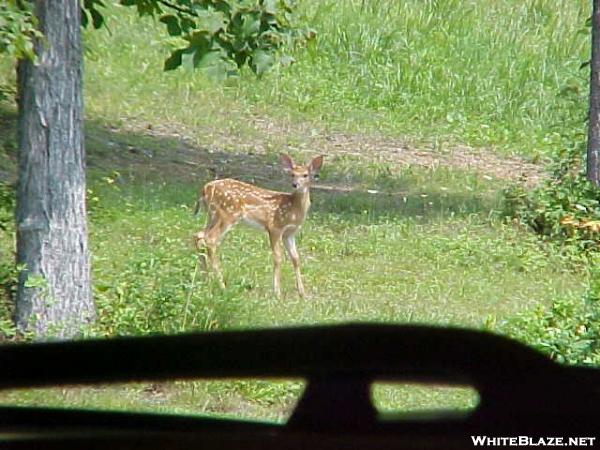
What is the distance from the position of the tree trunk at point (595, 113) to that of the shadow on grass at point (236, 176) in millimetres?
1887

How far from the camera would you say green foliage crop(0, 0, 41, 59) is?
709 cm

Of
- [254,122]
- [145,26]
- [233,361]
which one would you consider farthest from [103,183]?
[233,361]

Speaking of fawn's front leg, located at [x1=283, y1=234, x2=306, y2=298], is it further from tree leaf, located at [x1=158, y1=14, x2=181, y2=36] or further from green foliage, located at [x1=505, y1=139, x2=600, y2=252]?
green foliage, located at [x1=505, y1=139, x2=600, y2=252]

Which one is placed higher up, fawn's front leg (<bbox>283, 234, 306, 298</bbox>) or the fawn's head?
the fawn's head

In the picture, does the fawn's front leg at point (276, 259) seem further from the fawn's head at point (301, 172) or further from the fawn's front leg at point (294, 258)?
the fawn's head at point (301, 172)

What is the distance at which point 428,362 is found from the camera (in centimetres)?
251

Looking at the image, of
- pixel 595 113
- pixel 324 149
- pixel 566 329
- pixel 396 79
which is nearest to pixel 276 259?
pixel 566 329

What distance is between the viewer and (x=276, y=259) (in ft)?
34.6

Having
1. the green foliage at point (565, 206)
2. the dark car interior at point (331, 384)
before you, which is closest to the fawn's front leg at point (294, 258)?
the green foliage at point (565, 206)

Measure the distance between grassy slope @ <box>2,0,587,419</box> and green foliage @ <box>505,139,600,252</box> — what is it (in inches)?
10.4

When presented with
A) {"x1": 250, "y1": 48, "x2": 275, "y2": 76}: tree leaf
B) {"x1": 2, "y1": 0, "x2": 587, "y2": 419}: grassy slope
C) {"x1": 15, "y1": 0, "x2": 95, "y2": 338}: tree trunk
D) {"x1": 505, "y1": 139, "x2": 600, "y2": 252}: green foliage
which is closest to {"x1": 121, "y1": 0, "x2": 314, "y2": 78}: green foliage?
{"x1": 250, "y1": 48, "x2": 275, "y2": 76}: tree leaf

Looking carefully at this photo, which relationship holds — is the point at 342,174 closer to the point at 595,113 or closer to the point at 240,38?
the point at 595,113

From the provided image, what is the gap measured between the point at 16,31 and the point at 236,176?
8307 mm

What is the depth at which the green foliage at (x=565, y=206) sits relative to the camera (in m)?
11.9
